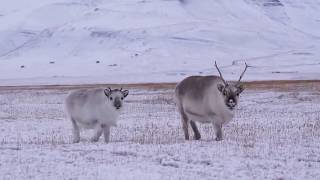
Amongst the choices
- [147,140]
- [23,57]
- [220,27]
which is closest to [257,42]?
→ [220,27]

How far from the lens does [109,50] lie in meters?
154

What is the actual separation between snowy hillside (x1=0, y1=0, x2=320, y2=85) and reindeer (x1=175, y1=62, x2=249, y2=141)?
82.6 m

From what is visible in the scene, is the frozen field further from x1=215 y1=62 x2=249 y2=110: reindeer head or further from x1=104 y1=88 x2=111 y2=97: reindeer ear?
x1=104 y1=88 x2=111 y2=97: reindeer ear

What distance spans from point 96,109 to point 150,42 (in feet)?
462

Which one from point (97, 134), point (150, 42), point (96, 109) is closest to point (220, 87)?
point (96, 109)

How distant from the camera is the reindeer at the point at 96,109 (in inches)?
613

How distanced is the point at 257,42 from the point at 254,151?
6033 inches

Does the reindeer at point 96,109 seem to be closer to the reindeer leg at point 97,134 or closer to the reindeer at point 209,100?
the reindeer leg at point 97,134

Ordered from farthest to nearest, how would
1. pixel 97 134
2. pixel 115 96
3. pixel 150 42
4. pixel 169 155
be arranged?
pixel 150 42, pixel 97 134, pixel 115 96, pixel 169 155

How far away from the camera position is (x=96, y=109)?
15.7 m

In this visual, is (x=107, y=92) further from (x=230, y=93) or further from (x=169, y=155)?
(x=169, y=155)

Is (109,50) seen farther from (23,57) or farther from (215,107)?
(215,107)

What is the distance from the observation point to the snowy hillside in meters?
124

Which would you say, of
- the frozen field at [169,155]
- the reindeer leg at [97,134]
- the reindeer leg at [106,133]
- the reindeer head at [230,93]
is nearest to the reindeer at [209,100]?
the reindeer head at [230,93]
